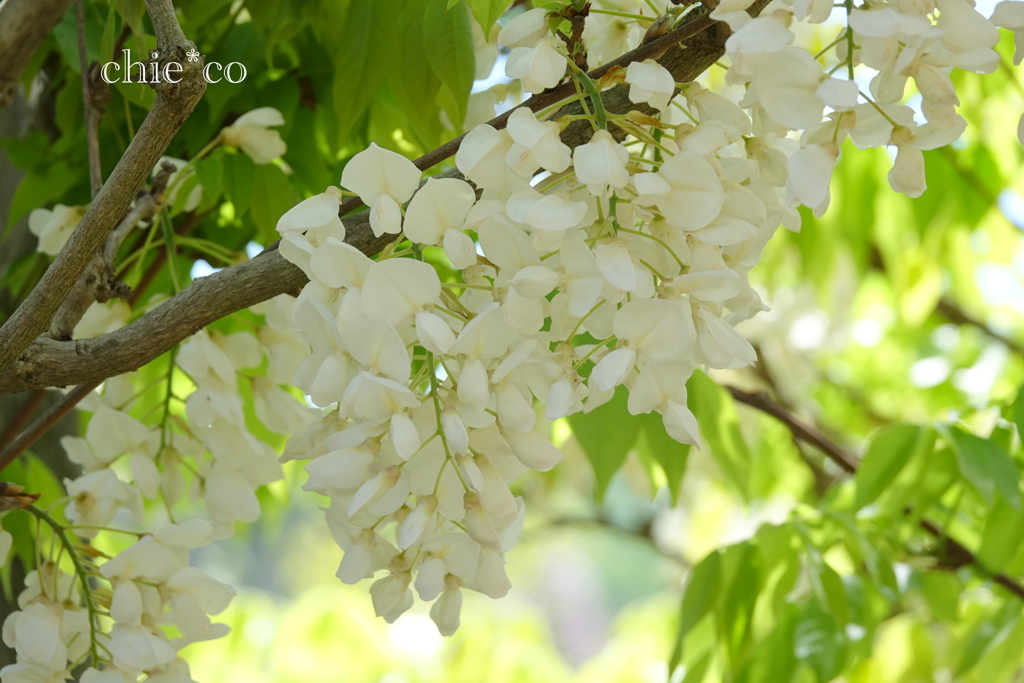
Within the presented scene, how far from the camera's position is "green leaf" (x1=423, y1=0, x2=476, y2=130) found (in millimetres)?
392

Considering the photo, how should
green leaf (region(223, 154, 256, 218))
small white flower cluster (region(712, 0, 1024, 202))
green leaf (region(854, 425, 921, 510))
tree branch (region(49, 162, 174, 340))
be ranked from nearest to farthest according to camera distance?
small white flower cluster (region(712, 0, 1024, 202)), tree branch (region(49, 162, 174, 340)), green leaf (region(223, 154, 256, 218)), green leaf (region(854, 425, 921, 510))

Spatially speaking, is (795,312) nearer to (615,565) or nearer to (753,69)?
(753,69)

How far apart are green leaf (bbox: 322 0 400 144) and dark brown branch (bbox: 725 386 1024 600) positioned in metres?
0.39

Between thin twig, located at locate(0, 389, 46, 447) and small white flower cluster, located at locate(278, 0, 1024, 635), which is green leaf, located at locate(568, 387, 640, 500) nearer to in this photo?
small white flower cluster, located at locate(278, 0, 1024, 635)

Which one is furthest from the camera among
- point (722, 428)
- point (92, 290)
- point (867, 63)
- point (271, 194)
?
point (722, 428)

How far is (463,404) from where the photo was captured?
0.26m

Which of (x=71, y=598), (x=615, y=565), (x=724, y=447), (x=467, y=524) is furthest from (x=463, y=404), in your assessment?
(x=615, y=565)

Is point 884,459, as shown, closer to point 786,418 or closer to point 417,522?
point 786,418

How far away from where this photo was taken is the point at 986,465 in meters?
0.52

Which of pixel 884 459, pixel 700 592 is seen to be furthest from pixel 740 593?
pixel 884 459

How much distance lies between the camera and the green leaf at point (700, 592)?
1.82 feet

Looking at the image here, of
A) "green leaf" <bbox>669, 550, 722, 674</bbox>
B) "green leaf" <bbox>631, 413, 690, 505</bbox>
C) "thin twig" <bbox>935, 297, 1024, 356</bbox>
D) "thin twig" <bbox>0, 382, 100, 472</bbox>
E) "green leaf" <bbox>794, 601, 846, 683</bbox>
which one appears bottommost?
"thin twig" <bbox>935, 297, 1024, 356</bbox>

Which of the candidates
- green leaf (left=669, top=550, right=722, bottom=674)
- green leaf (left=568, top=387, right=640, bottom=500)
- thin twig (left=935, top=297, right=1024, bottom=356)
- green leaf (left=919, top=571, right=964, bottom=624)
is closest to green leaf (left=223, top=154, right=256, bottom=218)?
green leaf (left=568, top=387, right=640, bottom=500)

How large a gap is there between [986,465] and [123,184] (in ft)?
1.69
